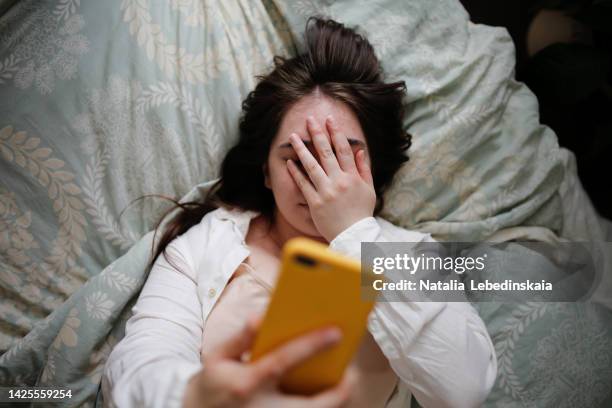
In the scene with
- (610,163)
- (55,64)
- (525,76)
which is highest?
(55,64)

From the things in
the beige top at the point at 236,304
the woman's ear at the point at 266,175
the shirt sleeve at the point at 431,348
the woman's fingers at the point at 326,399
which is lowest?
the shirt sleeve at the point at 431,348

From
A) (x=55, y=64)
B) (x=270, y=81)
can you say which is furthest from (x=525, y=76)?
(x=55, y=64)

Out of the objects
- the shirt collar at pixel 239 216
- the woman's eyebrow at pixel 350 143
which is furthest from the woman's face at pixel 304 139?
the shirt collar at pixel 239 216

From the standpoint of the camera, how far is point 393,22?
1.10 meters

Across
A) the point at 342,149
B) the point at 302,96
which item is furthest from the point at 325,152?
the point at 302,96

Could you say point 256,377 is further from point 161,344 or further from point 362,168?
point 362,168

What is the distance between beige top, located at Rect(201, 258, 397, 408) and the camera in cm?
79

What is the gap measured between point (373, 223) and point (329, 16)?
2.00 ft

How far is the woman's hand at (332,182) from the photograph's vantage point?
81cm

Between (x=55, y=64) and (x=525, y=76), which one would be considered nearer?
(x=55, y=64)

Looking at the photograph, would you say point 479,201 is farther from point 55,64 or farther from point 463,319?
point 55,64

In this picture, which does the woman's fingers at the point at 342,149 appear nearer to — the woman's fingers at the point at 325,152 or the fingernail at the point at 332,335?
the woman's fingers at the point at 325,152

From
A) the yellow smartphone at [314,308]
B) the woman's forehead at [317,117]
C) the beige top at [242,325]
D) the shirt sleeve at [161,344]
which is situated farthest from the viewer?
the woman's forehead at [317,117]

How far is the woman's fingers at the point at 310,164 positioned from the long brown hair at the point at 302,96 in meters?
0.11
